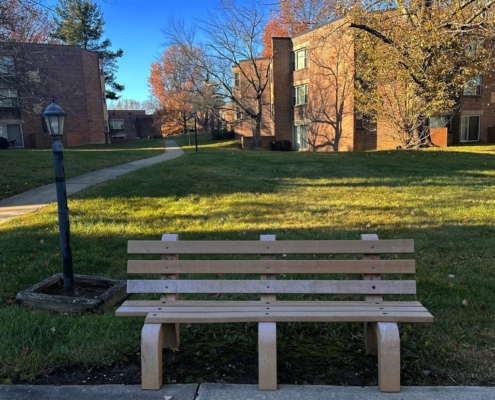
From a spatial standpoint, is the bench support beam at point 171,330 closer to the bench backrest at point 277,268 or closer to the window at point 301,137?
the bench backrest at point 277,268

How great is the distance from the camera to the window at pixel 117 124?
6694 centimetres

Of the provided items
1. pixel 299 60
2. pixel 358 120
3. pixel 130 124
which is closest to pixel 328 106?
pixel 358 120

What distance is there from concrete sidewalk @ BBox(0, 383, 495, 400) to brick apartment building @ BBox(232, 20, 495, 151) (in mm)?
21136

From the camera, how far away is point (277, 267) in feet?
10.1

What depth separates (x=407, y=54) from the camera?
17328 millimetres

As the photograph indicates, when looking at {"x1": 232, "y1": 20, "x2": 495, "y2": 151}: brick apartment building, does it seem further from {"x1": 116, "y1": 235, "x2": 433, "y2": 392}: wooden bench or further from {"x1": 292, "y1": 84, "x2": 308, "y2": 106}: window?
{"x1": 116, "y1": 235, "x2": 433, "y2": 392}: wooden bench

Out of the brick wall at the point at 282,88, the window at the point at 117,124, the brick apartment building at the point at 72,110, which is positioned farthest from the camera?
the window at the point at 117,124

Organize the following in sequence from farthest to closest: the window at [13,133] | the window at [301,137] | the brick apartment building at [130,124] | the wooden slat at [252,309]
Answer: the brick apartment building at [130,124], the window at [13,133], the window at [301,137], the wooden slat at [252,309]

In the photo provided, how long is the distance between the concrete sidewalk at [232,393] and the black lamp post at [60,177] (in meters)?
1.45

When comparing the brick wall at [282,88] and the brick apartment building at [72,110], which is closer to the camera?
the brick wall at [282,88]

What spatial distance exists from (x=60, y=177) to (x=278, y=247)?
2.20 meters

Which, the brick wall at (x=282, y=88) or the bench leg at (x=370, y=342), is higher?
the brick wall at (x=282, y=88)

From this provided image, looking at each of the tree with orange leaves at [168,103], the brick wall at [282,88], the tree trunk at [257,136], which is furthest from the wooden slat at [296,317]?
the tree with orange leaves at [168,103]

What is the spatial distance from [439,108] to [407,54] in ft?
11.8
